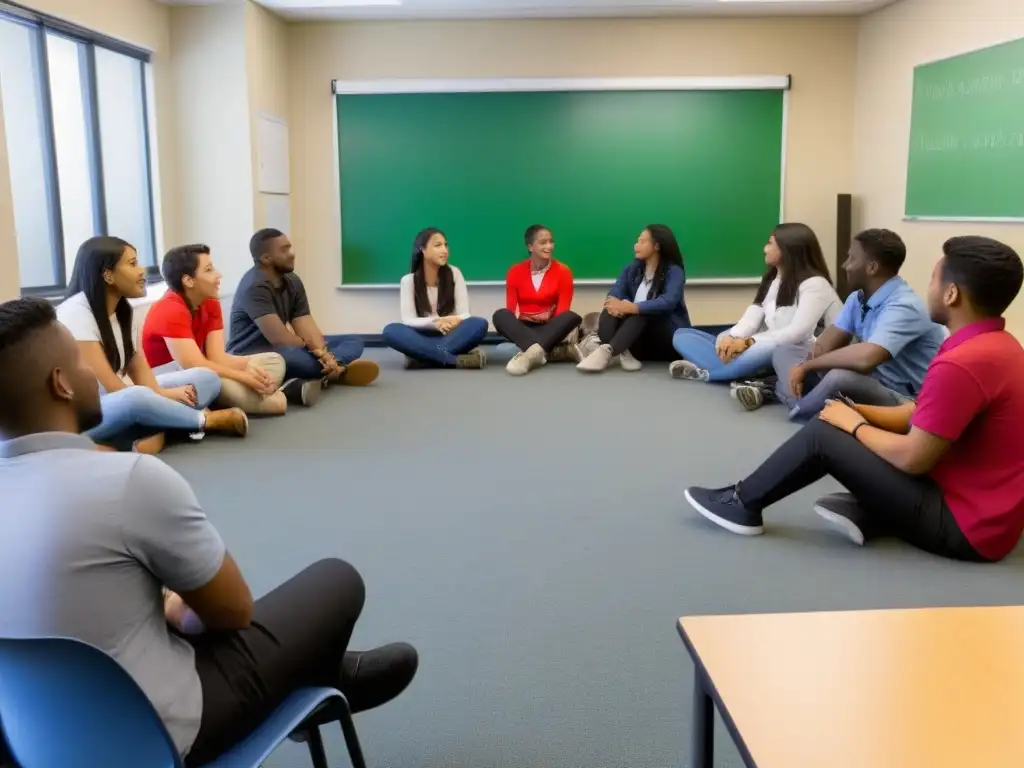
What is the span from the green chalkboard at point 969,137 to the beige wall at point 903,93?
100 millimetres

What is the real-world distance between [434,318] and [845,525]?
13.7ft

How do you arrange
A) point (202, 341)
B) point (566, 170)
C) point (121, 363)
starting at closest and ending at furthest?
point (121, 363), point (202, 341), point (566, 170)

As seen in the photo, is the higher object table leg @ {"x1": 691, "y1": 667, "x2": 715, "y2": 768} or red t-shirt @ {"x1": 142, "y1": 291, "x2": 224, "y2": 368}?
red t-shirt @ {"x1": 142, "y1": 291, "x2": 224, "y2": 368}

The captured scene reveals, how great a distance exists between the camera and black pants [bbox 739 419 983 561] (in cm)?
280

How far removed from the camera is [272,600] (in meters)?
1.57

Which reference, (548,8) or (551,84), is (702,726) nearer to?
(548,8)

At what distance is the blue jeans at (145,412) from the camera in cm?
392

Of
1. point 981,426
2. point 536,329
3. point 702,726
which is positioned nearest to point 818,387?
point 981,426

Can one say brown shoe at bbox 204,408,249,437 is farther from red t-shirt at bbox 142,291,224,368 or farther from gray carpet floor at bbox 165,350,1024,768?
red t-shirt at bbox 142,291,224,368

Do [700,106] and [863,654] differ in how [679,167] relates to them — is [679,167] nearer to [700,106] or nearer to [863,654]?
[700,106]

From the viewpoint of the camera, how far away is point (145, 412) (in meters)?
4.02

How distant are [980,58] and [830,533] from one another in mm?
4133

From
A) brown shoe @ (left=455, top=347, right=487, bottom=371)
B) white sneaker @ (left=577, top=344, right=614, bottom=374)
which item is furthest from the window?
white sneaker @ (left=577, top=344, right=614, bottom=374)

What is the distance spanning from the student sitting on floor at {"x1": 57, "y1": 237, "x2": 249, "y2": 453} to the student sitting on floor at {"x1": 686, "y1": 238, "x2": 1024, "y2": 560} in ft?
8.44
